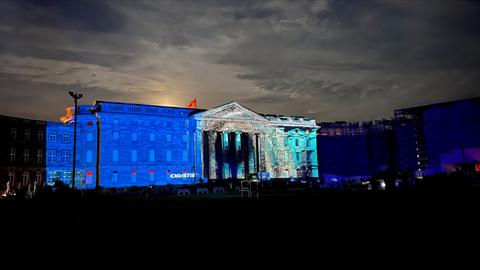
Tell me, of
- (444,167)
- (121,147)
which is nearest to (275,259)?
(121,147)

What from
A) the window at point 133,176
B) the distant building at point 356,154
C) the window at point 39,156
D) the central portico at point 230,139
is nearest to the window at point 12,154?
the window at point 39,156

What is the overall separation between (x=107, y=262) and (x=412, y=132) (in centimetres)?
8457

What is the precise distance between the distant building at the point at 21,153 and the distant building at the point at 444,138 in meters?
55.6

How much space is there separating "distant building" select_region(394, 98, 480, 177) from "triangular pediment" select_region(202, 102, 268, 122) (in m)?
30.4

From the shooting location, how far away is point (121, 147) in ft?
194

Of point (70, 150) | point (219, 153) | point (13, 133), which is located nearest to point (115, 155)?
point (70, 150)

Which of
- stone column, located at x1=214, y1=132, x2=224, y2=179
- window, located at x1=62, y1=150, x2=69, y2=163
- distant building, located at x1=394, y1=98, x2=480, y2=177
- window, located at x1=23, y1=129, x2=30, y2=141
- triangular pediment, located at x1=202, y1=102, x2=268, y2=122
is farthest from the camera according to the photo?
stone column, located at x1=214, y1=132, x2=224, y2=179

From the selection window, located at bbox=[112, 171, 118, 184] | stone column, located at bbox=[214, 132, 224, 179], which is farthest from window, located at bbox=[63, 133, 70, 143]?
stone column, located at bbox=[214, 132, 224, 179]

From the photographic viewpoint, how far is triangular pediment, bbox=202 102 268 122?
67.6 meters

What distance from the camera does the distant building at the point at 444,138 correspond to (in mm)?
61409

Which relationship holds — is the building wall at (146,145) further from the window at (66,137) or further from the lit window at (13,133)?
the lit window at (13,133)

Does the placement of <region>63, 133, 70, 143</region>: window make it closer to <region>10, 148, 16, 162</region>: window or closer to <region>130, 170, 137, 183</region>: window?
<region>10, 148, 16, 162</region>: window

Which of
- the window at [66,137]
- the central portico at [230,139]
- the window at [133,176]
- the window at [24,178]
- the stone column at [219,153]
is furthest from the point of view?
the stone column at [219,153]

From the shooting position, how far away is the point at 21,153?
52125 mm
